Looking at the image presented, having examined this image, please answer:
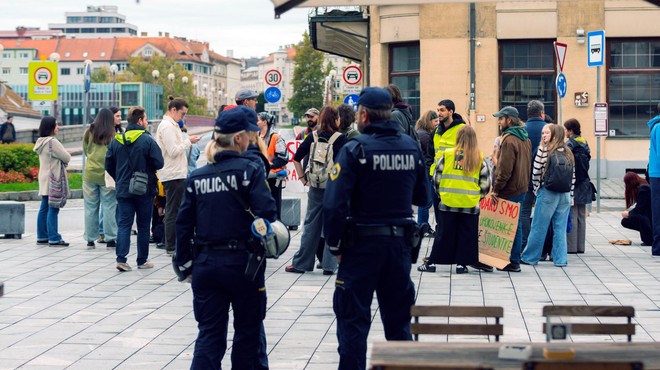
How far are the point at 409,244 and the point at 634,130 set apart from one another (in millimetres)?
23159

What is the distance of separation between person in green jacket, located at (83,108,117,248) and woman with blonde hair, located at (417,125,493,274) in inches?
180

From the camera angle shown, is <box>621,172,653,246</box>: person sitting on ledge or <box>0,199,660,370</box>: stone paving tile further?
<box>621,172,653,246</box>: person sitting on ledge

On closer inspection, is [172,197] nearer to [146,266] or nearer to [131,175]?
[146,266]

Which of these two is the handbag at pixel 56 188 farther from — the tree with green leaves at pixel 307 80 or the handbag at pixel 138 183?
the tree with green leaves at pixel 307 80

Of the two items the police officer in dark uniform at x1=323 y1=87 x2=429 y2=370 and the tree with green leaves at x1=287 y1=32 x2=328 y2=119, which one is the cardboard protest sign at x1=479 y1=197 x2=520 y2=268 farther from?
the tree with green leaves at x1=287 y1=32 x2=328 y2=119

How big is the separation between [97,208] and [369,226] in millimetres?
8442

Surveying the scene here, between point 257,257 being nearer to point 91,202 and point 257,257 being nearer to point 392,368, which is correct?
point 392,368

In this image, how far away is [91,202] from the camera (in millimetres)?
14031

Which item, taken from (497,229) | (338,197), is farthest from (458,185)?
(338,197)

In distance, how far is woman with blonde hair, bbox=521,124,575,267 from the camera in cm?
1220

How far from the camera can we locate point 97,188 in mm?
14031

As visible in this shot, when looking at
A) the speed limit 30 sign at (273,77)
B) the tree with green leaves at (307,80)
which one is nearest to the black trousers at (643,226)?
the speed limit 30 sign at (273,77)

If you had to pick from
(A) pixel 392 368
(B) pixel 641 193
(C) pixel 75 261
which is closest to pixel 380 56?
(B) pixel 641 193

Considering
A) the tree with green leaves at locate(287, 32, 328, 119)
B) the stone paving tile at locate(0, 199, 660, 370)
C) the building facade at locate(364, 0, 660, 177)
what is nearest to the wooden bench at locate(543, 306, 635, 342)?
the stone paving tile at locate(0, 199, 660, 370)
